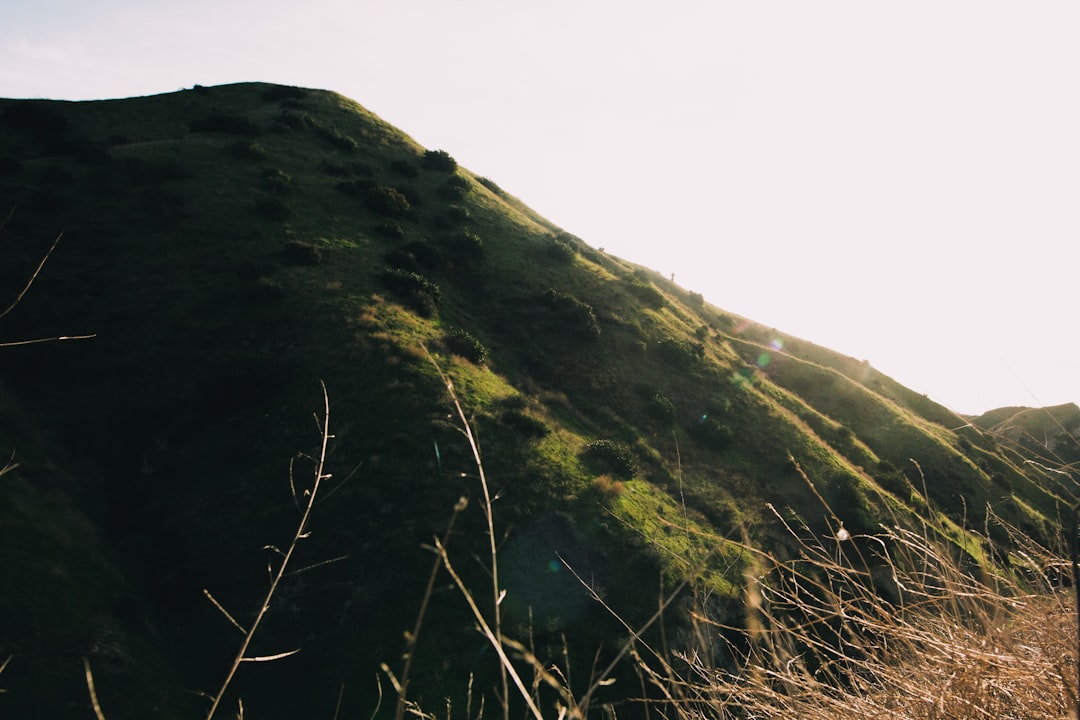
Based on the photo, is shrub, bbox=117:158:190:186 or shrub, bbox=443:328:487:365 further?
shrub, bbox=117:158:190:186

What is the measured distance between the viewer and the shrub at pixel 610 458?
2280 centimetres

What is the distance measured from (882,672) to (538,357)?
27.7 meters

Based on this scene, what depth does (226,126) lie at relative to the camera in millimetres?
43656

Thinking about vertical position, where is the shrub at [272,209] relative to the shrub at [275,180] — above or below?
below

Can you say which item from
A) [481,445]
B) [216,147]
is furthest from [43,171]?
[481,445]

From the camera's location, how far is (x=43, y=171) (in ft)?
103

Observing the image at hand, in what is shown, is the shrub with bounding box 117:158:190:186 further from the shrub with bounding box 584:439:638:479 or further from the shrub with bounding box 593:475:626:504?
the shrub with bounding box 593:475:626:504

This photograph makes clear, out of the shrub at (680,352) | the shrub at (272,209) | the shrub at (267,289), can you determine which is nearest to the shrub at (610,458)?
the shrub at (680,352)

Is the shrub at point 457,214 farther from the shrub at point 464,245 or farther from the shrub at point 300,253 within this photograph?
the shrub at point 300,253

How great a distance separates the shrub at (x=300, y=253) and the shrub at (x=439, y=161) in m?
23.9

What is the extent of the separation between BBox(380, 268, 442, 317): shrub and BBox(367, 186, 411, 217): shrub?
9485 mm

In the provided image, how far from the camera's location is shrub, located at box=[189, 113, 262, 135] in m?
43.3

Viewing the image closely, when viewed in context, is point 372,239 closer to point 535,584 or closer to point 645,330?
point 645,330

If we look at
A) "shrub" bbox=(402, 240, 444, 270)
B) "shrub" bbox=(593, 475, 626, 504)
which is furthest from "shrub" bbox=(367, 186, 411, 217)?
A: "shrub" bbox=(593, 475, 626, 504)
